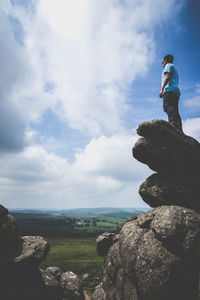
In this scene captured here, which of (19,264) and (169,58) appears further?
(169,58)

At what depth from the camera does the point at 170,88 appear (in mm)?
21859

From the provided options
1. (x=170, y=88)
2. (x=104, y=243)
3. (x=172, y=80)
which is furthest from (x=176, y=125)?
(x=104, y=243)

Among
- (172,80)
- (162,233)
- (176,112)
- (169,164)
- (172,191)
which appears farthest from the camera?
(176,112)

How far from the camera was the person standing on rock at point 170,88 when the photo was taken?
21.7 m

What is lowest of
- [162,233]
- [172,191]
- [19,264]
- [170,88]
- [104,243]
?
[19,264]

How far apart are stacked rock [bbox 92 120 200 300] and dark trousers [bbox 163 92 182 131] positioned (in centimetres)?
155

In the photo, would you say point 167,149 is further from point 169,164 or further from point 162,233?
point 162,233

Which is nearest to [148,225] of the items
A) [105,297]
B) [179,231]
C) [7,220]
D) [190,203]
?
[179,231]

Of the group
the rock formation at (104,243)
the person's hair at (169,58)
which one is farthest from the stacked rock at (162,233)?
the person's hair at (169,58)

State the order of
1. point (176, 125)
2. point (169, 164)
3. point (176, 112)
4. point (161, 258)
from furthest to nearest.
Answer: point (176, 125)
point (176, 112)
point (169, 164)
point (161, 258)

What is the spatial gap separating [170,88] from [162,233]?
16.1 m

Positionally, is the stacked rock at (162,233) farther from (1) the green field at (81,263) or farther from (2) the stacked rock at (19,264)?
(1) the green field at (81,263)

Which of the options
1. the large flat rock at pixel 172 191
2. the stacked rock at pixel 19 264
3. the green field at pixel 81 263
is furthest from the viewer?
the green field at pixel 81 263

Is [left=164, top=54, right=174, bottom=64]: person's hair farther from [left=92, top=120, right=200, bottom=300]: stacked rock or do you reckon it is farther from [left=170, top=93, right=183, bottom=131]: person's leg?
[left=92, top=120, right=200, bottom=300]: stacked rock
